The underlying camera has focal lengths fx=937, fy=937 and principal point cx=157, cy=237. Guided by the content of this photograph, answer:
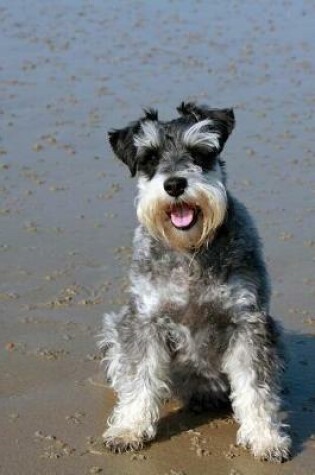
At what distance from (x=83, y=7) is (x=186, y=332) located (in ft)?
57.5

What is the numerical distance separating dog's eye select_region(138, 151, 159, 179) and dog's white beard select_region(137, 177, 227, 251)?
0.08m

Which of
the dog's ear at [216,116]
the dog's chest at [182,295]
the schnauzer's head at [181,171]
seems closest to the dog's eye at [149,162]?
the schnauzer's head at [181,171]

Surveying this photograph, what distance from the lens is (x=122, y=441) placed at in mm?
5863

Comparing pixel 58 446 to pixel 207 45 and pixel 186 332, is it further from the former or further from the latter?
pixel 207 45

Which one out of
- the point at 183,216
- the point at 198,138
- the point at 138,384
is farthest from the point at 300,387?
the point at 198,138

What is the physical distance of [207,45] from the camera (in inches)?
701

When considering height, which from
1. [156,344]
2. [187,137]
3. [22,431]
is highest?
[187,137]

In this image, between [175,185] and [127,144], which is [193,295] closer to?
[175,185]

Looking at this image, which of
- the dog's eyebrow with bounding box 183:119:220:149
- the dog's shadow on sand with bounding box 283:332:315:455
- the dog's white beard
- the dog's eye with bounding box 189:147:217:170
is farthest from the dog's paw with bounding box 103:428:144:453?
the dog's eyebrow with bounding box 183:119:220:149

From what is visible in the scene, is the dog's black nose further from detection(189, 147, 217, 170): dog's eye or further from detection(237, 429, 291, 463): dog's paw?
detection(237, 429, 291, 463): dog's paw

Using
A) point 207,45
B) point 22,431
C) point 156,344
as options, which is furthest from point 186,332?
point 207,45

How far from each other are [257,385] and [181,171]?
1420 millimetres

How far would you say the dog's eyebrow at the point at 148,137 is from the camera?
19.1ft

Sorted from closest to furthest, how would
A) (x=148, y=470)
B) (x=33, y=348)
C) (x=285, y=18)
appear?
(x=148, y=470)
(x=33, y=348)
(x=285, y=18)
